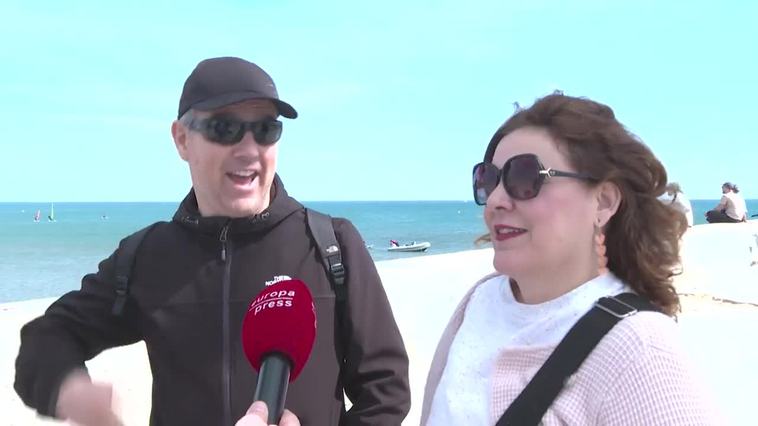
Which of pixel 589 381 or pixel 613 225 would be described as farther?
pixel 613 225

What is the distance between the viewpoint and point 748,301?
8164 millimetres

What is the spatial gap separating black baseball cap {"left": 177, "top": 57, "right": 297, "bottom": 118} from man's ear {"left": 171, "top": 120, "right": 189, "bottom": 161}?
76 millimetres

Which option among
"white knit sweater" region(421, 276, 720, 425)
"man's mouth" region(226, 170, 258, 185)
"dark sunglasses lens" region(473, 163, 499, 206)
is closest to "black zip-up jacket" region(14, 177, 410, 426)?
"man's mouth" region(226, 170, 258, 185)

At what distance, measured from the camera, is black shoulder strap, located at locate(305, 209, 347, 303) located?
82.4 inches

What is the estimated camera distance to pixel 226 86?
6.69ft

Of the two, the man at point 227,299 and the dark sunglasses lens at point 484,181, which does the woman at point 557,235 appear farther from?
the man at point 227,299

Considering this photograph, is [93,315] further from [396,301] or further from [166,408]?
[396,301]

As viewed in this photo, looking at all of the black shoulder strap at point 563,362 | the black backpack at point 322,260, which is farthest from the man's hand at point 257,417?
the black backpack at point 322,260

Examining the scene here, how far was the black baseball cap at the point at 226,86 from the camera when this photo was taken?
2016 mm

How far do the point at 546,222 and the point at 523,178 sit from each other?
12 centimetres

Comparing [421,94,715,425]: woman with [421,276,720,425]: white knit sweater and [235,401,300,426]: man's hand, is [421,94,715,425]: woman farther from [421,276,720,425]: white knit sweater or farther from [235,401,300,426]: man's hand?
[235,401,300,426]: man's hand

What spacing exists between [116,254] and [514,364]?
1334 millimetres

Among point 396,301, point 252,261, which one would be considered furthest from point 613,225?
point 396,301

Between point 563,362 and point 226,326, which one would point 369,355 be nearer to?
point 226,326
